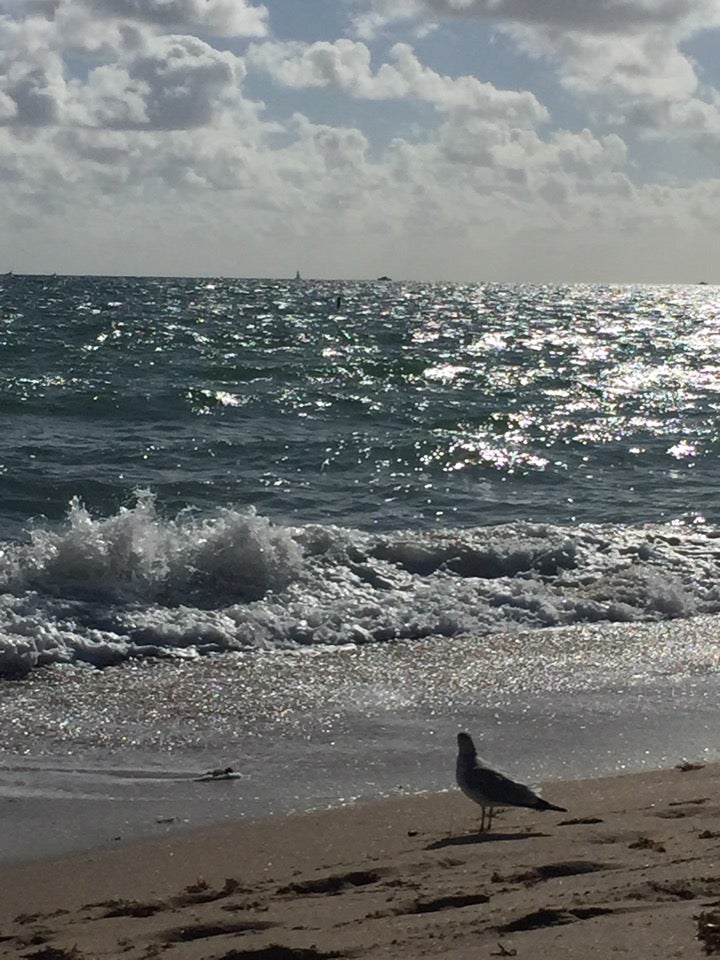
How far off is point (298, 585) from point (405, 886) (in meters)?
6.29

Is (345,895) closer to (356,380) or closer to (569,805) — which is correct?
(569,805)

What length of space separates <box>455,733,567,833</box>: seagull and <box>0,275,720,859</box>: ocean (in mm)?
931

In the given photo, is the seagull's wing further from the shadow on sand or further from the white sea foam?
the white sea foam

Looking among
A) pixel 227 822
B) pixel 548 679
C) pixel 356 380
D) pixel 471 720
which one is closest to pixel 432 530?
pixel 548 679

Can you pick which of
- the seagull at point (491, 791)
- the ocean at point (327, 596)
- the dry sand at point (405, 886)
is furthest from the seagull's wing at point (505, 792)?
the ocean at point (327, 596)

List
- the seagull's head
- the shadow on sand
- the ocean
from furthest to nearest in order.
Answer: the ocean, the seagull's head, the shadow on sand

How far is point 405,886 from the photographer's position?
449 centimetres

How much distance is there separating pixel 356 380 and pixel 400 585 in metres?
17.6

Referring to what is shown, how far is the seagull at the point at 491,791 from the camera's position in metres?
5.19

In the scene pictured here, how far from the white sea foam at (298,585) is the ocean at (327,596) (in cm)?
3

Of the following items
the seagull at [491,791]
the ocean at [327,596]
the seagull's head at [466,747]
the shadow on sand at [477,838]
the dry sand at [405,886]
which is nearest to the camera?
the dry sand at [405,886]

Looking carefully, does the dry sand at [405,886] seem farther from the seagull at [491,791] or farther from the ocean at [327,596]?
the ocean at [327,596]

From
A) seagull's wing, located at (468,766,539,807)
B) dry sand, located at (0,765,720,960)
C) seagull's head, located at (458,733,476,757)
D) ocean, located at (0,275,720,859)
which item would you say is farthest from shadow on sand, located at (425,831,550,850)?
ocean, located at (0,275,720,859)

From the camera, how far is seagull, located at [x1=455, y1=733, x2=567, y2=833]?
5.19 meters
